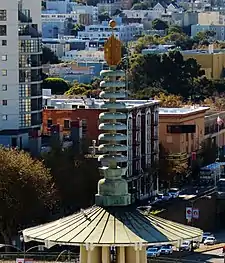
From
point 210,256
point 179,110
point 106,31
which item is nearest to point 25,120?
point 210,256

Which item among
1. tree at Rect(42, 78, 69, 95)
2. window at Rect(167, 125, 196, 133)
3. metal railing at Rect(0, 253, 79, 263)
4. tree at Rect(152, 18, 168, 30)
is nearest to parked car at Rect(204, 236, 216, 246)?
window at Rect(167, 125, 196, 133)

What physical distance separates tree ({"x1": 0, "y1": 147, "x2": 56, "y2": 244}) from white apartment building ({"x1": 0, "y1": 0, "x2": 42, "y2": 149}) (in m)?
8.35

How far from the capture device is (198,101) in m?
71.1

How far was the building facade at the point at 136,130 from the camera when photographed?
43062 mm

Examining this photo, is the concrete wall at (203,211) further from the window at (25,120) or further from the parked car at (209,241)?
the window at (25,120)

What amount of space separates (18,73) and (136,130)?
4.98 metres

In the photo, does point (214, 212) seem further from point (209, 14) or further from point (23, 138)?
point (209, 14)

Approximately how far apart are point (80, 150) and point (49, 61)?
62054 millimetres

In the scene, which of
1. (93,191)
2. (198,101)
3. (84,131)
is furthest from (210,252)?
(198,101)

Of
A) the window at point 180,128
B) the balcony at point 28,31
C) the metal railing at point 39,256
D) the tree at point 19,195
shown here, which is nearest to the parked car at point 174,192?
the window at point 180,128

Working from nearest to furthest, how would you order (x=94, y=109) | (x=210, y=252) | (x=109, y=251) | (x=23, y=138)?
(x=109, y=251) → (x=210, y=252) → (x=23, y=138) → (x=94, y=109)

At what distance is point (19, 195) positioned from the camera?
103 feet

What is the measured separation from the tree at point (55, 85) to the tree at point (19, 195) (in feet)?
129

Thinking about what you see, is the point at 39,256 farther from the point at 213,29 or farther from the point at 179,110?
the point at 213,29
